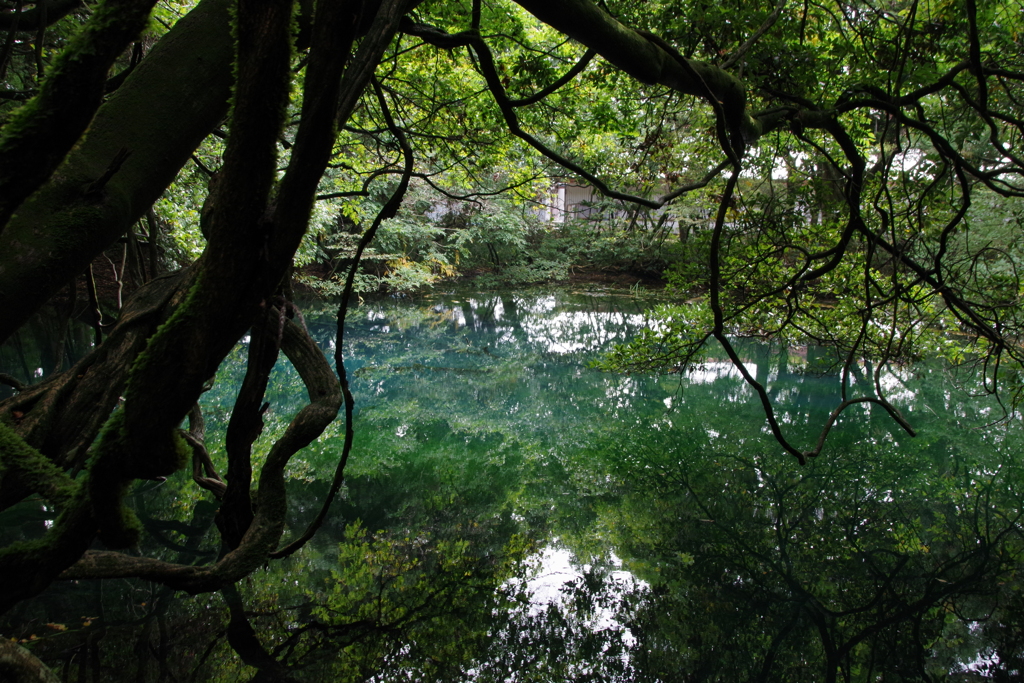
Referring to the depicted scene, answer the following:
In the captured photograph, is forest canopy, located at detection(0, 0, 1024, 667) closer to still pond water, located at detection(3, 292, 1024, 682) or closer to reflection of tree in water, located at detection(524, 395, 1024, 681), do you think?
still pond water, located at detection(3, 292, 1024, 682)

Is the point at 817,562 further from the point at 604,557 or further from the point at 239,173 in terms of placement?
the point at 239,173

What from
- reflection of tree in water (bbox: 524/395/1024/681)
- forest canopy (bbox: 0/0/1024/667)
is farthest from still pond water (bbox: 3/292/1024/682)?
forest canopy (bbox: 0/0/1024/667)

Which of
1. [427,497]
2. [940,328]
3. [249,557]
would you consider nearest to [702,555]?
[427,497]

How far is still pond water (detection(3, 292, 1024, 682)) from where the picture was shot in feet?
7.86

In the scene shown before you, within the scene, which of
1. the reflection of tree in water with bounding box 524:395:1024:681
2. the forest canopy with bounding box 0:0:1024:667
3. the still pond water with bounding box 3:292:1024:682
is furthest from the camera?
the reflection of tree in water with bounding box 524:395:1024:681

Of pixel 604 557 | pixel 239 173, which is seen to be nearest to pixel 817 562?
pixel 604 557

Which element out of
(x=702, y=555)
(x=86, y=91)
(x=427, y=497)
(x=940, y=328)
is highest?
(x=940, y=328)

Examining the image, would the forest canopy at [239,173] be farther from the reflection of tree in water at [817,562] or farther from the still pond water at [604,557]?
the reflection of tree in water at [817,562]

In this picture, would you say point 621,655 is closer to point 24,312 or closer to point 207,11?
point 24,312

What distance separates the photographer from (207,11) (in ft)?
3.90


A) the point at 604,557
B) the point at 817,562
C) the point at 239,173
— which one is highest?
the point at 817,562

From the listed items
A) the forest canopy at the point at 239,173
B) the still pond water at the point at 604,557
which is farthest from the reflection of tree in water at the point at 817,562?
the forest canopy at the point at 239,173

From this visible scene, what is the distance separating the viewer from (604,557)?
330cm

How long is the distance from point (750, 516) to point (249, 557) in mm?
3395
